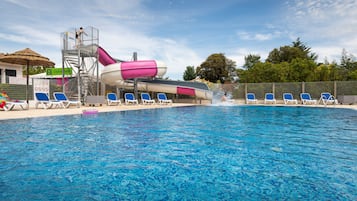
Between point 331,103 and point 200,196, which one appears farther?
point 331,103

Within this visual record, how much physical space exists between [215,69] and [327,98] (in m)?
24.1

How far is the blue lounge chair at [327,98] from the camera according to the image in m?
17.4

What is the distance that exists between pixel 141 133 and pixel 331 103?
58.5ft

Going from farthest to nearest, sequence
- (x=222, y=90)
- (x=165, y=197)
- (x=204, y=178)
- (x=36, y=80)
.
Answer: (x=222, y=90) → (x=36, y=80) → (x=204, y=178) → (x=165, y=197)

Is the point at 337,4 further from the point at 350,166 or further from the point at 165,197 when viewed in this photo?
the point at 165,197

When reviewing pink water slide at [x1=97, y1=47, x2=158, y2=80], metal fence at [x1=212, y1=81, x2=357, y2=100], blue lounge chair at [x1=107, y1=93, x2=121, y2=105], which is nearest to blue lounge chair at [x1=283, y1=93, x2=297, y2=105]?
metal fence at [x1=212, y1=81, x2=357, y2=100]

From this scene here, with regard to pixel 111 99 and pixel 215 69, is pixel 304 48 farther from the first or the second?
pixel 111 99

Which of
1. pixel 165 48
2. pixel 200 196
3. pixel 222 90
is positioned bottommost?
pixel 200 196

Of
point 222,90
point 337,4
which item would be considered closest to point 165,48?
point 222,90

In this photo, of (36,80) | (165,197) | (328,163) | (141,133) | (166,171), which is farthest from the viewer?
(36,80)

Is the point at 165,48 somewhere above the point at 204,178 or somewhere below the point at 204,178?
above

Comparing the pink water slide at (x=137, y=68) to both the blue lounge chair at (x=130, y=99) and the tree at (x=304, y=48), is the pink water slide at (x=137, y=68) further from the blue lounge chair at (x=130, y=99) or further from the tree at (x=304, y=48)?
the tree at (x=304, y=48)

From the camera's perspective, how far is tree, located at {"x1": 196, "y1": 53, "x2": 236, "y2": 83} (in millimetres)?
40763

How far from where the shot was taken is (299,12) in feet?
56.4
